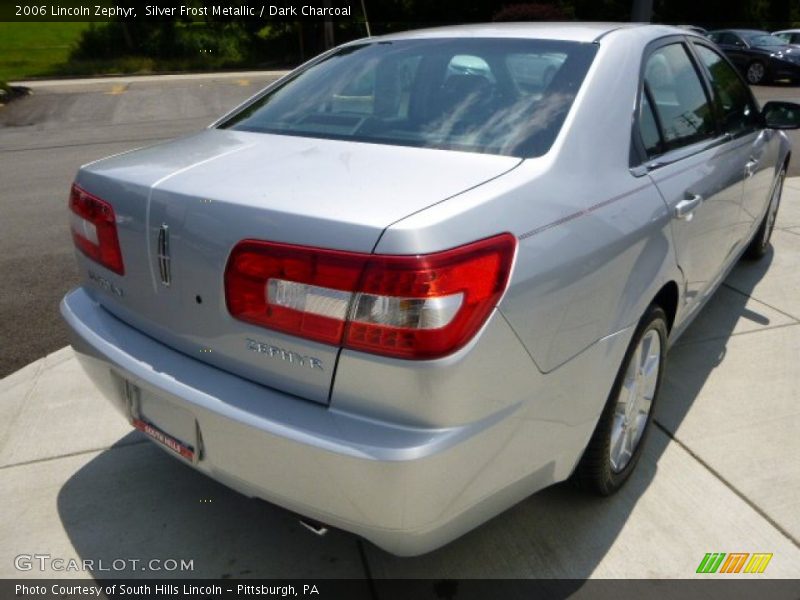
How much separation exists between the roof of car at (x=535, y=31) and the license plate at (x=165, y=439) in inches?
72.8

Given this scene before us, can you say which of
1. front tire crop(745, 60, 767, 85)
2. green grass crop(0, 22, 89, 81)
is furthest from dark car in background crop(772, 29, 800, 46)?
green grass crop(0, 22, 89, 81)

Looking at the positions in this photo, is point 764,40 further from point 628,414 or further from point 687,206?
point 628,414

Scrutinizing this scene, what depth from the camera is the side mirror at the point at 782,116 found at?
363 cm

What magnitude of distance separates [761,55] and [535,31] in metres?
18.9

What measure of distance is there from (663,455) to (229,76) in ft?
76.2

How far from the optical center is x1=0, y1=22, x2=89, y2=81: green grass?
2670cm

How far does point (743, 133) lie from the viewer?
3432 mm

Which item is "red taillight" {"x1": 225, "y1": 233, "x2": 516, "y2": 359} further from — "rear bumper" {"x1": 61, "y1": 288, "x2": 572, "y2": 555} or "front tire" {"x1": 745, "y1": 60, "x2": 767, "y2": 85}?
"front tire" {"x1": 745, "y1": 60, "x2": 767, "y2": 85}

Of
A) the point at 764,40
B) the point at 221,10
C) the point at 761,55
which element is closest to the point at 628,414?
the point at 761,55

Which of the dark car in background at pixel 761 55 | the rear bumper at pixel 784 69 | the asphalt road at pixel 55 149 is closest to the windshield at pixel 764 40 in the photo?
the dark car in background at pixel 761 55

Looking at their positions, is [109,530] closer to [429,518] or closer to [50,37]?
[429,518]

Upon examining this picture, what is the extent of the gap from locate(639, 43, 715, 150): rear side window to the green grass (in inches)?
984

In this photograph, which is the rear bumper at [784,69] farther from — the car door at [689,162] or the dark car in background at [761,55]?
the car door at [689,162]

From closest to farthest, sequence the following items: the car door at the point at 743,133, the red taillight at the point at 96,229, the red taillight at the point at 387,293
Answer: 1. the red taillight at the point at 387,293
2. the red taillight at the point at 96,229
3. the car door at the point at 743,133
